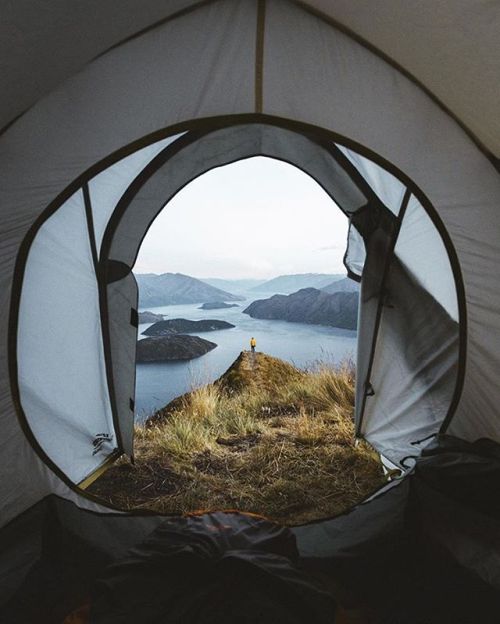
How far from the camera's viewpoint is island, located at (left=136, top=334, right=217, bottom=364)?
932 cm

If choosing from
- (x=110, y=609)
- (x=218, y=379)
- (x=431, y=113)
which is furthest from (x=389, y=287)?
(x=218, y=379)

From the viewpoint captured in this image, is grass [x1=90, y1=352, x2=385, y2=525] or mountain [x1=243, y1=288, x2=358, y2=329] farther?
mountain [x1=243, y1=288, x2=358, y2=329]

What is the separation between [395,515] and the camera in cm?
149

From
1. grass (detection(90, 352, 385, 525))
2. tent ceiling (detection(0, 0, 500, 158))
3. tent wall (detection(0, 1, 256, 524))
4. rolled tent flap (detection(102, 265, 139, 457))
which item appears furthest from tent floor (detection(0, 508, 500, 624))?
tent ceiling (detection(0, 0, 500, 158))

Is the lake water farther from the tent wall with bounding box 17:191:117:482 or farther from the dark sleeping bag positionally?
the dark sleeping bag

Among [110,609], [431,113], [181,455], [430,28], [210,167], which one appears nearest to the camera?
[110,609]

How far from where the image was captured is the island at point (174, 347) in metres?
9.32

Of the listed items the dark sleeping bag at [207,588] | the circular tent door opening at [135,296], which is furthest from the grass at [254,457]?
the dark sleeping bag at [207,588]

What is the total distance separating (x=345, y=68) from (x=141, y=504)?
2051 mm

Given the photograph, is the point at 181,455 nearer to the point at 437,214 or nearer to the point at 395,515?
the point at 395,515

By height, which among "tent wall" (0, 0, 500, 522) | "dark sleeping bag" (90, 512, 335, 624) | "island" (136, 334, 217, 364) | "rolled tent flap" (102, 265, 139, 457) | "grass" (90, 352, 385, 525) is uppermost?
"tent wall" (0, 0, 500, 522)

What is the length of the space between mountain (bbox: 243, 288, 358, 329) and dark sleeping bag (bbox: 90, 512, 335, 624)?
12.2 m

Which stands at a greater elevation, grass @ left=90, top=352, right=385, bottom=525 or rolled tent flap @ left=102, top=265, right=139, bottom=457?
rolled tent flap @ left=102, top=265, right=139, bottom=457

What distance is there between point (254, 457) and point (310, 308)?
12.8 metres
